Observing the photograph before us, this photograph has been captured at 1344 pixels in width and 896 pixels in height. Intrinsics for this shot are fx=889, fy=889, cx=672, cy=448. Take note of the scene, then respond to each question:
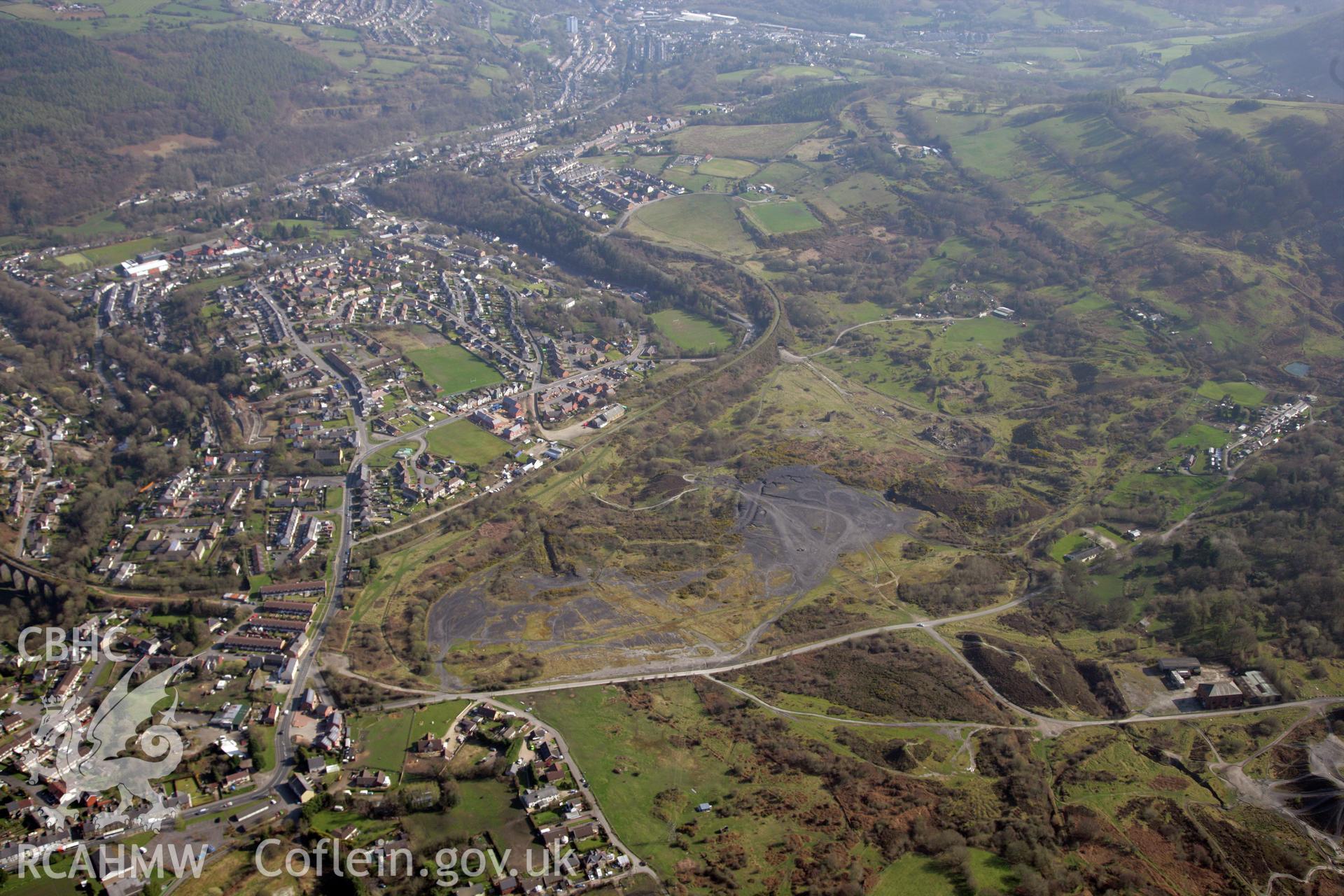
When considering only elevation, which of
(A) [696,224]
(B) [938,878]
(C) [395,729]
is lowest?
(C) [395,729]

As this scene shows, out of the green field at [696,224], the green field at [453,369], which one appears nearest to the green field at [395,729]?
the green field at [453,369]

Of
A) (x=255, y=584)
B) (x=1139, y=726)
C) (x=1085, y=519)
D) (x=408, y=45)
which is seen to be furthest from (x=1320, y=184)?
(x=408, y=45)

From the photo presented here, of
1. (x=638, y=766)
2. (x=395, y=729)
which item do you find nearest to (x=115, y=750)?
(x=395, y=729)

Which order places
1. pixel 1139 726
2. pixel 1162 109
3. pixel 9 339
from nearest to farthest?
pixel 1139 726 < pixel 9 339 < pixel 1162 109

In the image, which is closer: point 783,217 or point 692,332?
point 692,332

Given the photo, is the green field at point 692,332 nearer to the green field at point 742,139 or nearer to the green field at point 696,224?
the green field at point 696,224

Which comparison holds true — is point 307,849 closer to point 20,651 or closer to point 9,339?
point 20,651

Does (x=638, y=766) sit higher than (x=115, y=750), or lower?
higher

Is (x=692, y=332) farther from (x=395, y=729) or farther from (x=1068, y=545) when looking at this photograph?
(x=395, y=729)
